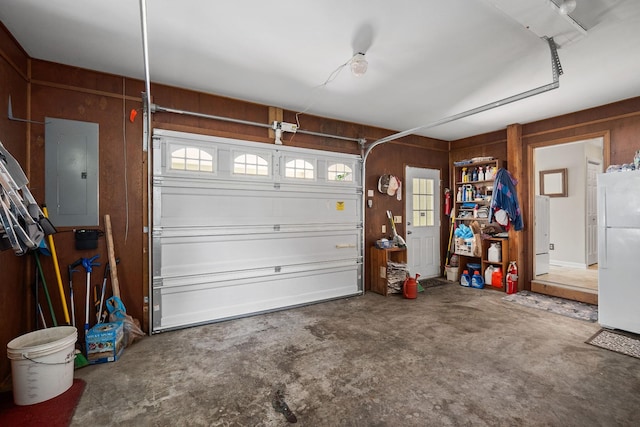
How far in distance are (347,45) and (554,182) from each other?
6.48 m

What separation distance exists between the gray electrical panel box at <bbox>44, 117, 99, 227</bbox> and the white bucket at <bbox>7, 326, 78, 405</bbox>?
1197mm

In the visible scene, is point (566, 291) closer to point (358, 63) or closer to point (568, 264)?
point (568, 264)

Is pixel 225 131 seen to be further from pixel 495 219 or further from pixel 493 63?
pixel 495 219

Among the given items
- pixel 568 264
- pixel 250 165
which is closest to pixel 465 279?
pixel 568 264

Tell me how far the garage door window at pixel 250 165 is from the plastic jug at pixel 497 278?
4105 mm

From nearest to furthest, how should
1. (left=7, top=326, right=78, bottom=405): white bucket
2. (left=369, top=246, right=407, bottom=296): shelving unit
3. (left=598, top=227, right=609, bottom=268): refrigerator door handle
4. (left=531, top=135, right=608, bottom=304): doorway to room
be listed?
(left=7, top=326, right=78, bottom=405): white bucket, (left=598, top=227, right=609, bottom=268): refrigerator door handle, (left=369, top=246, right=407, bottom=296): shelving unit, (left=531, top=135, right=608, bottom=304): doorway to room

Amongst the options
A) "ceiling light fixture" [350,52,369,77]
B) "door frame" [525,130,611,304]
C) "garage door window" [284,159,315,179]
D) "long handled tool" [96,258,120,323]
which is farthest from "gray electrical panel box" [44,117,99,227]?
"door frame" [525,130,611,304]

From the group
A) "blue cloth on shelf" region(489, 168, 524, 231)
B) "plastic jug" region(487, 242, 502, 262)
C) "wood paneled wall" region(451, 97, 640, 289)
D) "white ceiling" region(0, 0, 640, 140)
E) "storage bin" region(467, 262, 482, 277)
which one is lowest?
"storage bin" region(467, 262, 482, 277)

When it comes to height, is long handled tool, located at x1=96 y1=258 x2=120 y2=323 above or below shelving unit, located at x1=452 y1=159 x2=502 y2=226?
below

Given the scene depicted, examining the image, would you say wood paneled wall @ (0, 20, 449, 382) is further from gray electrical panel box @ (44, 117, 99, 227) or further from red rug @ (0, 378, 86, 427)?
red rug @ (0, 378, 86, 427)

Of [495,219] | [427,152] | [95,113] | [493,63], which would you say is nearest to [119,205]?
[95,113]

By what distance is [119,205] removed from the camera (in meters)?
3.13

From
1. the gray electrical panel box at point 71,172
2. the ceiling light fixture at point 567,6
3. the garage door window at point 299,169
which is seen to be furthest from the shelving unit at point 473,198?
the gray electrical panel box at point 71,172

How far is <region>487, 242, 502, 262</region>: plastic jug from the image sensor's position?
16.4 feet
